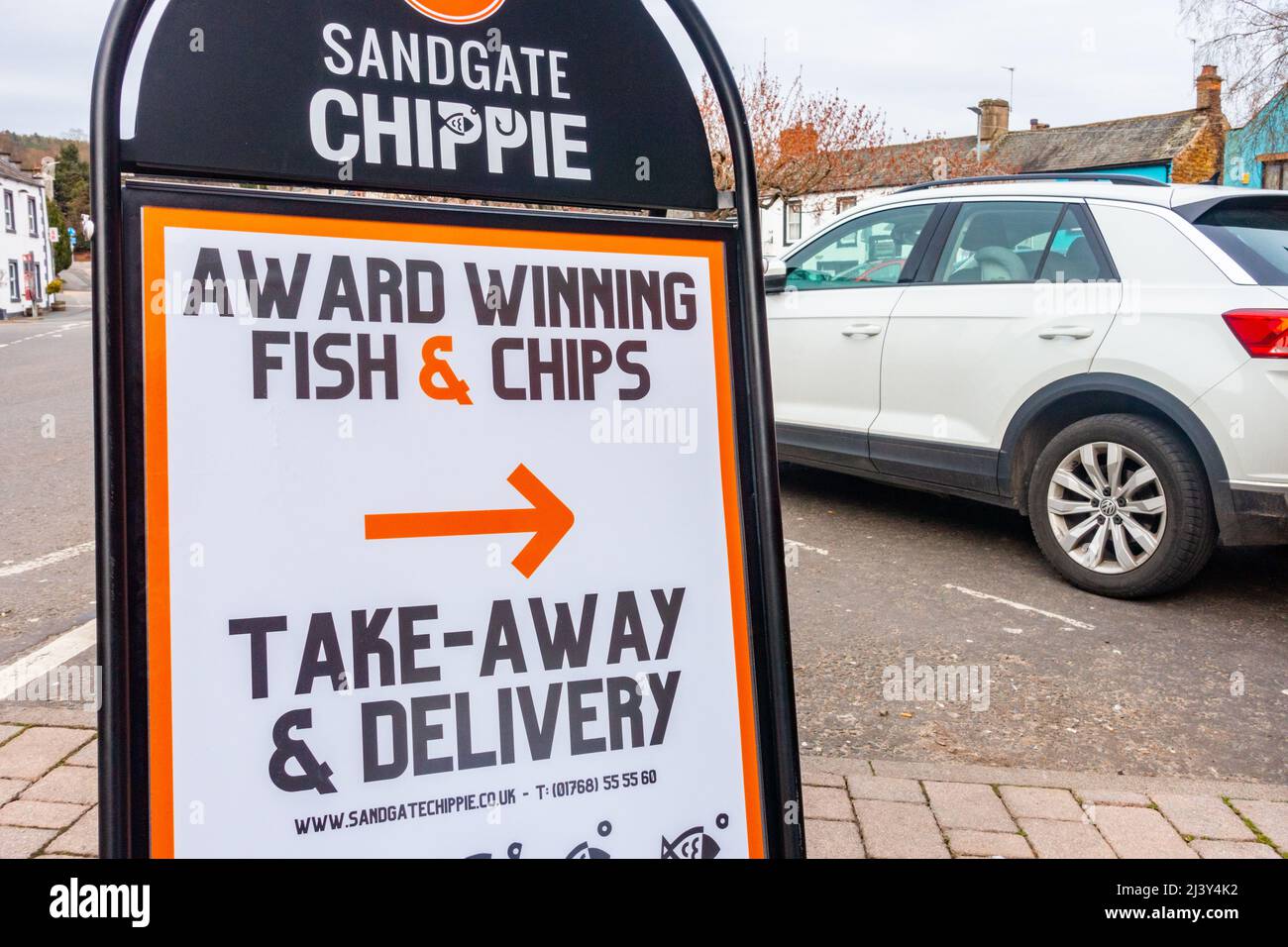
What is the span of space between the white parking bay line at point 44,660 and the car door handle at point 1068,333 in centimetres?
419

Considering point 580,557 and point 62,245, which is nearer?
point 580,557

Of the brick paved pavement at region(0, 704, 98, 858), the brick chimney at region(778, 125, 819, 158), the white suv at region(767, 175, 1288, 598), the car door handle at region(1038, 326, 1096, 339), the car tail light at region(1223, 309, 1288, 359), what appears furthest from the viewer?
the brick chimney at region(778, 125, 819, 158)

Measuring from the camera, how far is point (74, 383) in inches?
596

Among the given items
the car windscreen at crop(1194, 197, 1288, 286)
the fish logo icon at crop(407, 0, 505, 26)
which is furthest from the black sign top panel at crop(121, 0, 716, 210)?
the car windscreen at crop(1194, 197, 1288, 286)

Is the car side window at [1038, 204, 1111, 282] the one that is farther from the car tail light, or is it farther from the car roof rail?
the car tail light

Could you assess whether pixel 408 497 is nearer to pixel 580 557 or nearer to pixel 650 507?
pixel 580 557

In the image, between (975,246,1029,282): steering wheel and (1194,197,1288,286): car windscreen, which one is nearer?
(1194,197,1288,286): car windscreen

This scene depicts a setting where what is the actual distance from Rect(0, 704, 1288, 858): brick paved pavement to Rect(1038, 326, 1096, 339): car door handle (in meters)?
2.33

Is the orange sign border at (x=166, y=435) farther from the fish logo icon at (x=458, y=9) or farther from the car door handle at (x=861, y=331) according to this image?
the car door handle at (x=861, y=331)

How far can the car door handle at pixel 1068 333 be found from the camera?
16.1 feet

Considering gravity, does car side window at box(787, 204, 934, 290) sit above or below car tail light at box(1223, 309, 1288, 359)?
above

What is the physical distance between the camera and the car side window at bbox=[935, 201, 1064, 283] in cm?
534

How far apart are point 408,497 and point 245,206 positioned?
480mm
